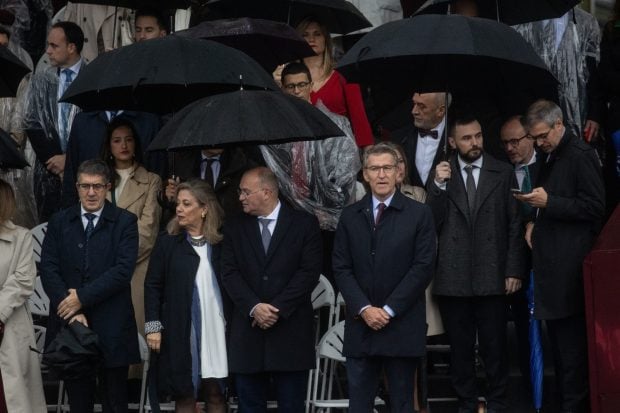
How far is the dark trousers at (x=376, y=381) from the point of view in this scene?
407 inches

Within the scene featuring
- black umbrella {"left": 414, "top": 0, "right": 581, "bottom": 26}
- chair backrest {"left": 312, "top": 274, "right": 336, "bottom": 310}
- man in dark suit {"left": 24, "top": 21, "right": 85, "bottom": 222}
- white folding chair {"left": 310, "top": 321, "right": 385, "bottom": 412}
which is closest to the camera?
white folding chair {"left": 310, "top": 321, "right": 385, "bottom": 412}

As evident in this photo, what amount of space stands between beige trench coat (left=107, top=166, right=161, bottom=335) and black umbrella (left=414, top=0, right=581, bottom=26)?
2.53 m

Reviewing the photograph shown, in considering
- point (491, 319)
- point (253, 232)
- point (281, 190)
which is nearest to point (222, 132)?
point (253, 232)

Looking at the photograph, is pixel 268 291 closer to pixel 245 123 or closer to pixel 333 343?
pixel 333 343

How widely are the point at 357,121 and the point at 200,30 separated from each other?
145 centimetres

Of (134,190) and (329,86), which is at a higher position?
(329,86)

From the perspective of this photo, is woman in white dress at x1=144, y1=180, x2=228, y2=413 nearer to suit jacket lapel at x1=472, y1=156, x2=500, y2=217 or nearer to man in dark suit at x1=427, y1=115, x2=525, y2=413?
man in dark suit at x1=427, y1=115, x2=525, y2=413

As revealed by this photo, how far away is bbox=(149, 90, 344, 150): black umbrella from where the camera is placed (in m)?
10.3

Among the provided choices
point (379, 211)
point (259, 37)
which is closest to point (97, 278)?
point (379, 211)

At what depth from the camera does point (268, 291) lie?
10617mm

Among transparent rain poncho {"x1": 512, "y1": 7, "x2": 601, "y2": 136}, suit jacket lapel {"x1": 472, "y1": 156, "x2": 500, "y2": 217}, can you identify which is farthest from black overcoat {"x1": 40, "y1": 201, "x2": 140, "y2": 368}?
transparent rain poncho {"x1": 512, "y1": 7, "x2": 601, "y2": 136}

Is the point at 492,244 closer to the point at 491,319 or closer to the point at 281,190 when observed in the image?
the point at 491,319

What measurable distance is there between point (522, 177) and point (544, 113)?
84cm

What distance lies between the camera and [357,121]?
12625 mm
